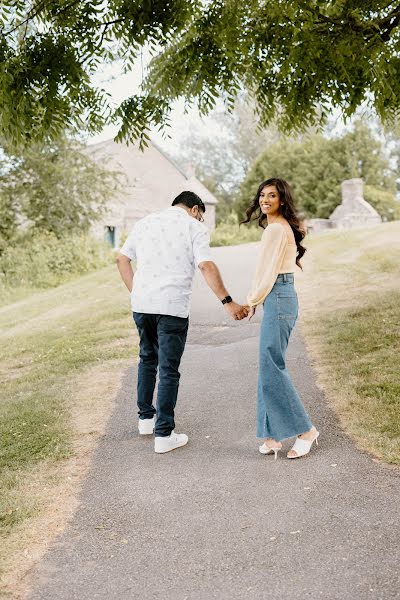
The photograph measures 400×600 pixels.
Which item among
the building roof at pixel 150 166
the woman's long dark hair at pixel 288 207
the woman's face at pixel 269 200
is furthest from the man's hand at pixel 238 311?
the building roof at pixel 150 166

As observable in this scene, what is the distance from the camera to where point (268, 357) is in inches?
207

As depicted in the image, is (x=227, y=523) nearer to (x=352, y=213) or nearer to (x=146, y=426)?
(x=146, y=426)

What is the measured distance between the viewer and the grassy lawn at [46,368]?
5570 mm

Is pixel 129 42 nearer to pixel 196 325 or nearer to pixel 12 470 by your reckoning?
pixel 12 470

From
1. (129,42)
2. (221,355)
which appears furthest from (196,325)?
(129,42)

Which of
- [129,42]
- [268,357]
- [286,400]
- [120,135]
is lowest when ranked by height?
[286,400]

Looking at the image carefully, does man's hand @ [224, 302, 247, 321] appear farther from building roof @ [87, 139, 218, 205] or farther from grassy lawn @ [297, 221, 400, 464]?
building roof @ [87, 139, 218, 205]

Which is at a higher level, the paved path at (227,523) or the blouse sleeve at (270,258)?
the blouse sleeve at (270,258)

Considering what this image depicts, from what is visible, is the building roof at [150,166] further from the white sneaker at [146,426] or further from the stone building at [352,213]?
the white sneaker at [146,426]

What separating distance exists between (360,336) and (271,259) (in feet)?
16.0

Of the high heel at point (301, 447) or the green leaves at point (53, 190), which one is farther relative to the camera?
the green leaves at point (53, 190)

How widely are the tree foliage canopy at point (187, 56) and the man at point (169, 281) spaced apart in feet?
6.38

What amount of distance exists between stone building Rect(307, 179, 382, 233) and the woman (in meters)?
33.0

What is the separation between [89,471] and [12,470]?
0.67 metres
